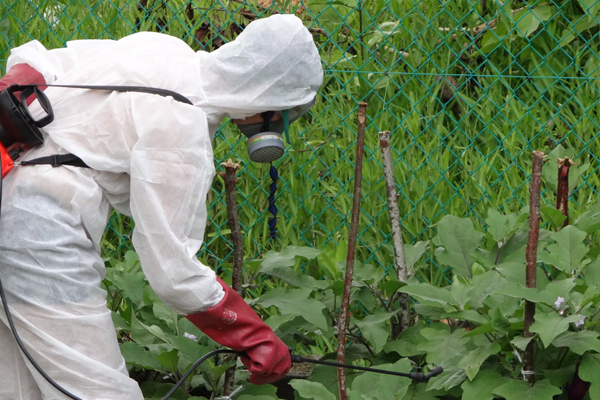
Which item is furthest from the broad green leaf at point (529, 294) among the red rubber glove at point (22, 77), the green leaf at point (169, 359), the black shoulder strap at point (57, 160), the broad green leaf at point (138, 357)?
the red rubber glove at point (22, 77)

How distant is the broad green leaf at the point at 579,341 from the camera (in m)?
2.05

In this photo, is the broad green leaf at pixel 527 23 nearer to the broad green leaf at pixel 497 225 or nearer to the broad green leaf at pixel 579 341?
the broad green leaf at pixel 497 225

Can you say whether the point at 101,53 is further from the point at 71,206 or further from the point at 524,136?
the point at 524,136

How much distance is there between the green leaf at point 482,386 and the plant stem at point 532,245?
0.08m

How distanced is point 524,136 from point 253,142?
85.0 inches

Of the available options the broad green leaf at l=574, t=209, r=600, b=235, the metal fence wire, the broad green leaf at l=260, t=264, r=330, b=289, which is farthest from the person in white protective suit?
the metal fence wire

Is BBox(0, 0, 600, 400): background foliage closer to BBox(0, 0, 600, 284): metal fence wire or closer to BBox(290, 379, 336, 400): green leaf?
BBox(0, 0, 600, 284): metal fence wire

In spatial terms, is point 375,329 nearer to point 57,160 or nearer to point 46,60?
point 57,160

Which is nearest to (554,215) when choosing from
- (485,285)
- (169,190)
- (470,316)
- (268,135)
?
(485,285)

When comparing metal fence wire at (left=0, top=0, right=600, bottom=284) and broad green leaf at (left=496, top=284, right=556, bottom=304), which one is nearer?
broad green leaf at (left=496, top=284, right=556, bottom=304)

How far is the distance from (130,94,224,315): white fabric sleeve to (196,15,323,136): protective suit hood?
→ 0.42ft

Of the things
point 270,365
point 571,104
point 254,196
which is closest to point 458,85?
point 571,104

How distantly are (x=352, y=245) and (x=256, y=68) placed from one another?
578 millimetres

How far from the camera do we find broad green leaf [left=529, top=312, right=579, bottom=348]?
6.45 feet
